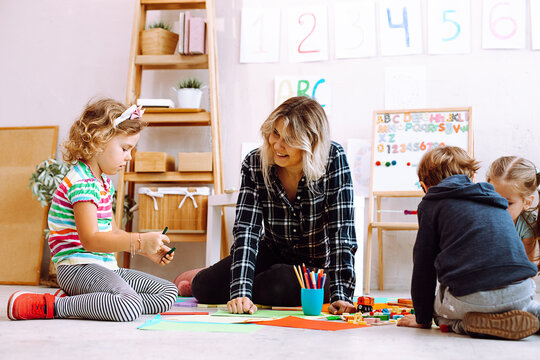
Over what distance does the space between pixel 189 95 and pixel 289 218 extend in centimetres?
146

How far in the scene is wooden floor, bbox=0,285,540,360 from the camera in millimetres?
1139

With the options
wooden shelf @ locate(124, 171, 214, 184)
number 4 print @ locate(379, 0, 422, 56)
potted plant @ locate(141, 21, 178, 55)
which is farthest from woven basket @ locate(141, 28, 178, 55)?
number 4 print @ locate(379, 0, 422, 56)

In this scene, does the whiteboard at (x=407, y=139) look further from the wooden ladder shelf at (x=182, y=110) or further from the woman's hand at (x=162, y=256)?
the woman's hand at (x=162, y=256)

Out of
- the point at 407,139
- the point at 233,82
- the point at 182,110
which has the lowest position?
the point at 407,139

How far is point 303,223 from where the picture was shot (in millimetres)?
2029

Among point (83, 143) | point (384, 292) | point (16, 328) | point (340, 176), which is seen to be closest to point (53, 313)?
point (16, 328)

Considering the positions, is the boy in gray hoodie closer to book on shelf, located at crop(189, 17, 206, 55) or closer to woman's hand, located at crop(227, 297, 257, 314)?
woman's hand, located at crop(227, 297, 257, 314)

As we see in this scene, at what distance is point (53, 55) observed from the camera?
146 inches

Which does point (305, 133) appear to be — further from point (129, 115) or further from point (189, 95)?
point (189, 95)

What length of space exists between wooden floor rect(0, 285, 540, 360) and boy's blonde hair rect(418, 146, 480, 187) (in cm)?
40

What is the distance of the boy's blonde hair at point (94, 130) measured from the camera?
1863mm

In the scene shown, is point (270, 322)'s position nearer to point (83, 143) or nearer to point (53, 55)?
point (83, 143)

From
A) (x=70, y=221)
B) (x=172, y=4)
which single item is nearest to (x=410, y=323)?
(x=70, y=221)

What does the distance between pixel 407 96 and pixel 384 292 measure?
3.57 ft
